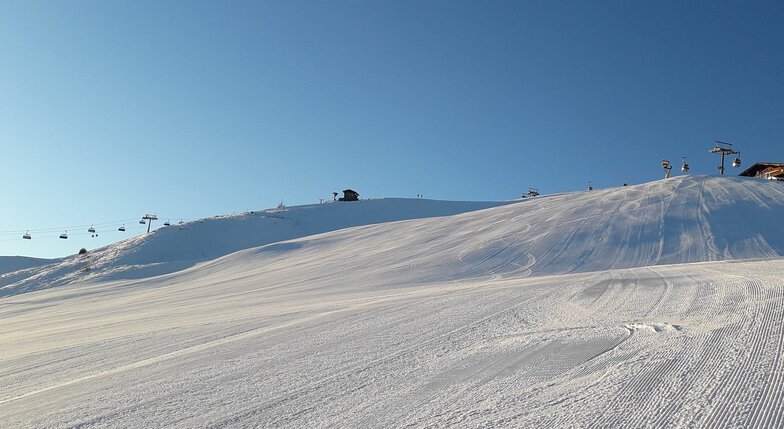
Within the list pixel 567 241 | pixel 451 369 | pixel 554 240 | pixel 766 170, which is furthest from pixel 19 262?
pixel 766 170

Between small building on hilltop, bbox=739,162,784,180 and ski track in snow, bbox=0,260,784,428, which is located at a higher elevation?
small building on hilltop, bbox=739,162,784,180

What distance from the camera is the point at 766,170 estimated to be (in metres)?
55.9

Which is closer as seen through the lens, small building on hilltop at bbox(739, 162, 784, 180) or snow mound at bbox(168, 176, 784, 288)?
snow mound at bbox(168, 176, 784, 288)

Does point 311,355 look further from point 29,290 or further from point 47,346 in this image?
point 29,290

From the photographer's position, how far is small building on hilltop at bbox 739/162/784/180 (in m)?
50.7

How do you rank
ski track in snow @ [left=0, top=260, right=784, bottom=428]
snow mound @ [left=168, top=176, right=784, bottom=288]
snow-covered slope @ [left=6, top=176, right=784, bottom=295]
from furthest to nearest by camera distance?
1. snow-covered slope @ [left=6, top=176, right=784, bottom=295]
2. snow mound @ [left=168, top=176, right=784, bottom=288]
3. ski track in snow @ [left=0, top=260, right=784, bottom=428]

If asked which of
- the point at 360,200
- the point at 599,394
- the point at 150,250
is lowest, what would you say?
the point at 599,394

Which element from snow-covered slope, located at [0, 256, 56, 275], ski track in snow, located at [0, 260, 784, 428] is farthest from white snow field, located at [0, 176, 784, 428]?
snow-covered slope, located at [0, 256, 56, 275]

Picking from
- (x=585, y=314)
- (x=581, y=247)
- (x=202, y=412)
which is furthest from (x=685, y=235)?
(x=202, y=412)

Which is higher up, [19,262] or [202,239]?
[202,239]

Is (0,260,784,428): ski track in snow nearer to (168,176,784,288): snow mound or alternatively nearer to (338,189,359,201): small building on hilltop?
(168,176,784,288): snow mound

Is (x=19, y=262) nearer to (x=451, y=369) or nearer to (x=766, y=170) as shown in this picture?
(x=451, y=369)

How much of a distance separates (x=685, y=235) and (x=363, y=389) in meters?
21.9

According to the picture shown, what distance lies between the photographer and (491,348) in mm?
6543
